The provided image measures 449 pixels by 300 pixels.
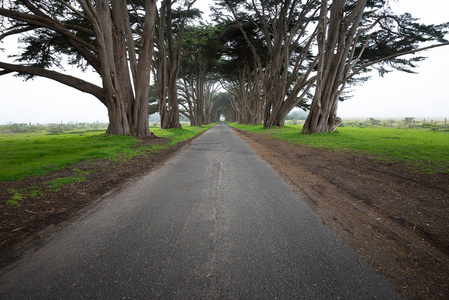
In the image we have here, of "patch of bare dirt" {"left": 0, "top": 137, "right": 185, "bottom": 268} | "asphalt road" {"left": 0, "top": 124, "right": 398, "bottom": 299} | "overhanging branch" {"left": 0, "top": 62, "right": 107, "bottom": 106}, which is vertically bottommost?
"asphalt road" {"left": 0, "top": 124, "right": 398, "bottom": 299}

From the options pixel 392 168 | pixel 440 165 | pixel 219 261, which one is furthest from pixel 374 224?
pixel 440 165

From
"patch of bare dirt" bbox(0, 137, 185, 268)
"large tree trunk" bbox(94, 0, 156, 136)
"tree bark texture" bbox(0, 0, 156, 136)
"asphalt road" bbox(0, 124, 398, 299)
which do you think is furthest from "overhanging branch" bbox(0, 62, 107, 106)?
"asphalt road" bbox(0, 124, 398, 299)

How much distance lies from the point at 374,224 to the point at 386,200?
104cm

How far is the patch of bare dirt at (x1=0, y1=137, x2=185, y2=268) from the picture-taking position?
2.17 metres

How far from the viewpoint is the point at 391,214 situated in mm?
2730

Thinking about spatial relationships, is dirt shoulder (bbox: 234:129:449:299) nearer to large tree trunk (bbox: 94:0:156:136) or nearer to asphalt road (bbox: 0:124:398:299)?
asphalt road (bbox: 0:124:398:299)

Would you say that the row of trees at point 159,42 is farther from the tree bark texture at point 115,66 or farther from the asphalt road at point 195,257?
the asphalt road at point 195,257

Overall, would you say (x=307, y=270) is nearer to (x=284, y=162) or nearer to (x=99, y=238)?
(x=99, y=238)

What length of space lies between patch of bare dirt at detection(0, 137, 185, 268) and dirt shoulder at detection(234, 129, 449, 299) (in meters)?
3.77

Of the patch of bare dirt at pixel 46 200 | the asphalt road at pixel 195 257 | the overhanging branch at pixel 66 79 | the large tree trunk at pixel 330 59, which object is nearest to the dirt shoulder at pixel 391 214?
the asphalt road at pixel 195 257

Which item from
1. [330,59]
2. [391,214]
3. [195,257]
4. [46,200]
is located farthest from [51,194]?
[330,59]

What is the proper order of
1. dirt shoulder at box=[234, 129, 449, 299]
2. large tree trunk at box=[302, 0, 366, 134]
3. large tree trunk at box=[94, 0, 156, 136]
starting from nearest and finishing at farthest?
dirt shoulder at box=[234, 129, 449, 299]
large tree trunk at box=[94, 0, 156, 136]
large tree trunk at box=[302, 0, 366, 134]

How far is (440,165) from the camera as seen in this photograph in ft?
14.9

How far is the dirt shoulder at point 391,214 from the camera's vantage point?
1702 millimetres
